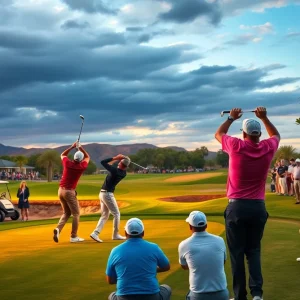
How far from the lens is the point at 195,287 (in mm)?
6320

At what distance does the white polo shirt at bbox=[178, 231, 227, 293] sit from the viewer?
628 centimetres

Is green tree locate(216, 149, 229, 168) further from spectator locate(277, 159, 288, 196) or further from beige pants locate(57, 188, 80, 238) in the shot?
Result: beige pants locate(57, 188, 80, 238)

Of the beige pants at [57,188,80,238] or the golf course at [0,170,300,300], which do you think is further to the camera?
the beige pants at [57,188,80,238]

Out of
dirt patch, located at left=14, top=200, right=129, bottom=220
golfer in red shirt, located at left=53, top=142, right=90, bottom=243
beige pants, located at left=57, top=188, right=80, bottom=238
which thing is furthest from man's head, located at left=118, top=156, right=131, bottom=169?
dirt patch, located at left=14, top=200, right=129, bottom=220

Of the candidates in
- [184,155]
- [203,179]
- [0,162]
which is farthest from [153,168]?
[203,179]

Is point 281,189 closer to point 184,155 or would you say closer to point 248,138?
point 248,138

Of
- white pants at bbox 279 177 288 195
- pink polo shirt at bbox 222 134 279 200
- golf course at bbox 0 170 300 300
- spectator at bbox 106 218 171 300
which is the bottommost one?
golf course at bbox 0 170 300 300

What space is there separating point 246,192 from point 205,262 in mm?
1504

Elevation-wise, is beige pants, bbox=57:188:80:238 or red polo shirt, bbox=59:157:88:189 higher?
red polo shirt, bbox=59:157:88:189

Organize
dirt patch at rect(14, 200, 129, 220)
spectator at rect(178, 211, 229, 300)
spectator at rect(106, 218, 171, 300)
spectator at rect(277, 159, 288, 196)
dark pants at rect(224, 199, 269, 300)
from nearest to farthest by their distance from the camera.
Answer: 1. spectator at rect(106, 218, 171, 300)
2. spectator at rect(178, 211, 229, 300)
3. dark pants at rect(224, 199, 269, 300)
4. spectator at rect(277, 159, 288, 196)
5. dirt patch at rect(14, 200, 129, 220)

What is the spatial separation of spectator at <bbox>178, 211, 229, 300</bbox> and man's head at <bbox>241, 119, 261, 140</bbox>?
1558mm

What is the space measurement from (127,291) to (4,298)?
332 cm

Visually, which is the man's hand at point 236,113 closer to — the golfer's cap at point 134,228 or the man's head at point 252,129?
the man's head at point 252,129

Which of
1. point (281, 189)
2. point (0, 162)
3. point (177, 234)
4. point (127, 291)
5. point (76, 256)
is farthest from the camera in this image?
point (0, 162)
